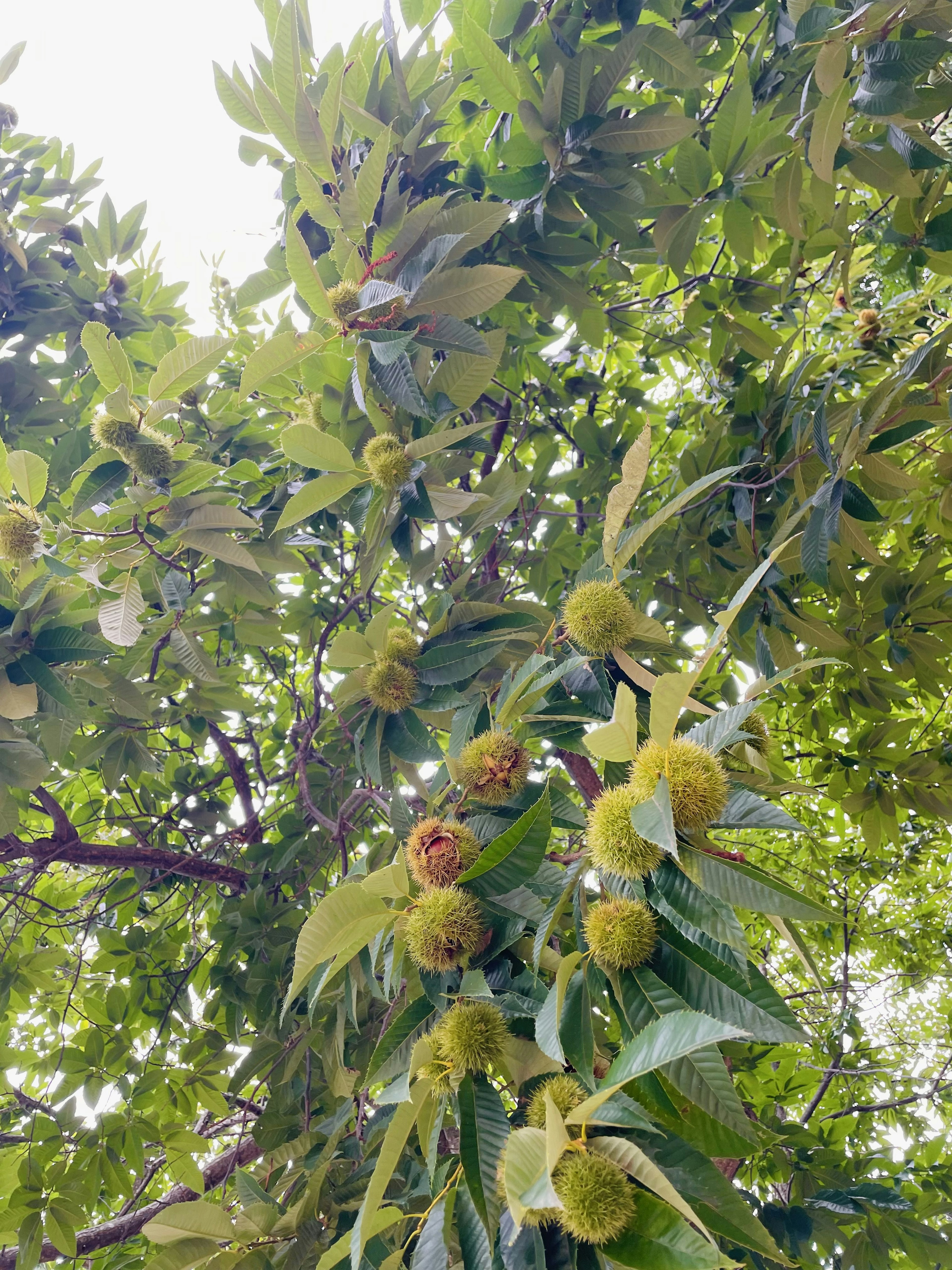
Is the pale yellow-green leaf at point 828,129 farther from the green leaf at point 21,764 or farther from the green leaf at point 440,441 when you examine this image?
the green leaf at point 21,764

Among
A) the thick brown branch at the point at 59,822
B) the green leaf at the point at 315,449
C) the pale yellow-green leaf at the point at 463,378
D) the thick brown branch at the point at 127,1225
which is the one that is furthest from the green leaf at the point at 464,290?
the thick brown branch at the point at 127,1225

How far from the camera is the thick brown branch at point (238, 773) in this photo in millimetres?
2854

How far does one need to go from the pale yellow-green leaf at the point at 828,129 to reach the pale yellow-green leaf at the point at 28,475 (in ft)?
5.24

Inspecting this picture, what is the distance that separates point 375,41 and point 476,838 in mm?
2027

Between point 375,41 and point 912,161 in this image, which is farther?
point 375,41

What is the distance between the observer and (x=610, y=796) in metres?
0.90

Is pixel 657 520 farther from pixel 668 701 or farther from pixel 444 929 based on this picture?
pixel 444 929

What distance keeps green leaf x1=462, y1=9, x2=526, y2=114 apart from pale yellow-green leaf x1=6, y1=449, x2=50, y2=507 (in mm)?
1197

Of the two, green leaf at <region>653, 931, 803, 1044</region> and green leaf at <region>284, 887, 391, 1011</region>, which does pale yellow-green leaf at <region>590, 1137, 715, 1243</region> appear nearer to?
green leaf at <region>653, 931, 803, 1044</region>

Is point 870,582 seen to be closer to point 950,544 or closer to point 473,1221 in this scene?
point 950,544

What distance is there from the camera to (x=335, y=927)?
3.11 feet

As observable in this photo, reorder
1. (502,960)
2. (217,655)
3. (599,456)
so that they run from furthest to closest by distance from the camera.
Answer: (217,655) → (599,456) → (502,960)

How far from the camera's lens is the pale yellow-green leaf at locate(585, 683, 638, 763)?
2.60ft

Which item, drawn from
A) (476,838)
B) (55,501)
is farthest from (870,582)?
(55,501)
